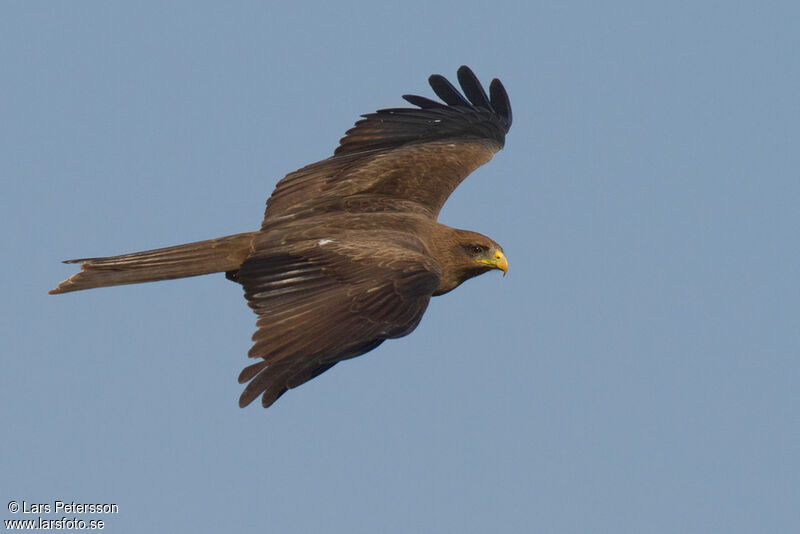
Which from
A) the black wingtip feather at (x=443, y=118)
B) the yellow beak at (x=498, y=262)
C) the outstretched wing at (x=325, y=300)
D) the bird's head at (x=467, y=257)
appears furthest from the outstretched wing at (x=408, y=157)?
the outstretched wing at (x=325, y=300)

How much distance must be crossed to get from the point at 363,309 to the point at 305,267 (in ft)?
2.97

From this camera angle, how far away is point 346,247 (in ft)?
35.6

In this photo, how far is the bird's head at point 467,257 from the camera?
11.8 m

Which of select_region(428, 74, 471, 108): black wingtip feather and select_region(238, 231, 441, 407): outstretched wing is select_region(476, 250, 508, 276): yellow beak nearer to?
select_region(238, 231, 441, 407): outstretched wing

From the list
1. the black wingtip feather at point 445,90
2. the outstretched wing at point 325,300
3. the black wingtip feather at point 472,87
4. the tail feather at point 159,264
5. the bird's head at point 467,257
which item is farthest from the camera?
the black wingtip feather at point 472,87

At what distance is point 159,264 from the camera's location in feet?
36.3

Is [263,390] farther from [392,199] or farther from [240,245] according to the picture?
[392,199]

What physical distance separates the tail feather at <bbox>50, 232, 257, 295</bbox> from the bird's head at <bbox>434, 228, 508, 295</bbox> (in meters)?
1.94

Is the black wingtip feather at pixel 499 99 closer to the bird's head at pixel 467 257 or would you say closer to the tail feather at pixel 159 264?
the bird's head at pixel 467 257

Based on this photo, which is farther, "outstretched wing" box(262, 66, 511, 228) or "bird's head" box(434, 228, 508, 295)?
"outstretched wing" box(262, 66, 511, 228)

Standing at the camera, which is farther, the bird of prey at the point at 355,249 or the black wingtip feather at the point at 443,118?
Answer: the black wingtip feather at the point at 443,118

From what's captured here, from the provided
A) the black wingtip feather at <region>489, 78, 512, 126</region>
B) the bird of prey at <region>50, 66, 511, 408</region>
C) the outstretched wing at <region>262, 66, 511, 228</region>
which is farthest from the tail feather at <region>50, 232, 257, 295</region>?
the black wingtip feather at <region>489, 78, 512, 126</region>

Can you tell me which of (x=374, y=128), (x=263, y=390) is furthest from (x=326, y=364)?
(x=374, y=128)

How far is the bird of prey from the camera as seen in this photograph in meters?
9.73
